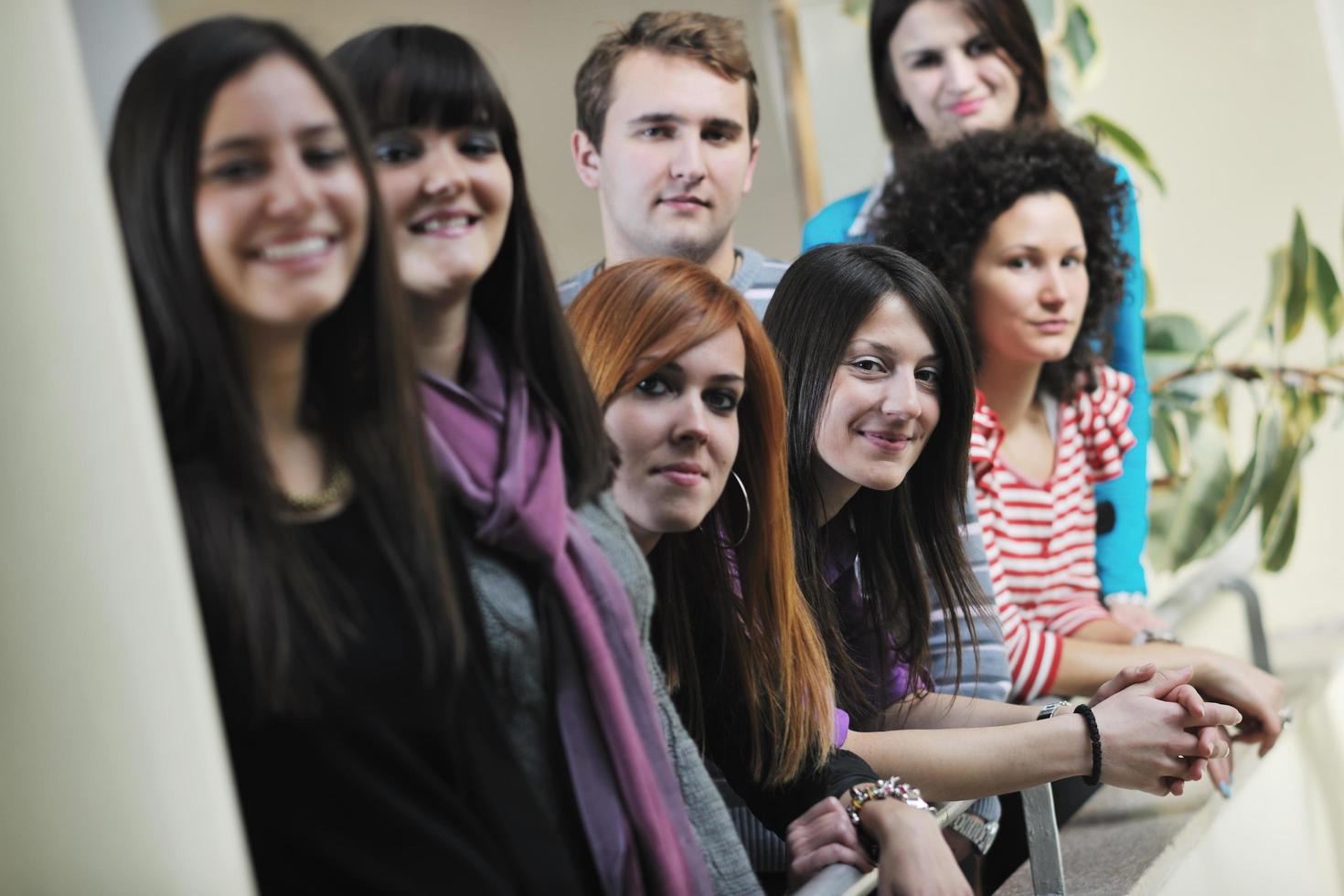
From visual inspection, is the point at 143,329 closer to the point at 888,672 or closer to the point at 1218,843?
the point at 888,672

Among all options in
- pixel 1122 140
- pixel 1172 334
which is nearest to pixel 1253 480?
pixel 1172 334

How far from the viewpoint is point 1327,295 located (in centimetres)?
257

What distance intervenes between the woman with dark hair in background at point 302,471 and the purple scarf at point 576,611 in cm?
4

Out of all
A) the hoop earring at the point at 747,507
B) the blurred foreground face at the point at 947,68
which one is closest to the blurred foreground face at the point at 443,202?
the hoop earring at the point at 747,507

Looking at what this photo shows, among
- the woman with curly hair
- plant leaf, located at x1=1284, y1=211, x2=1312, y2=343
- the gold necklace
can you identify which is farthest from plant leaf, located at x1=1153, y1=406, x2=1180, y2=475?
the gold necklace

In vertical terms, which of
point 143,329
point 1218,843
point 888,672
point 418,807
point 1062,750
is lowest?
point 1218,843

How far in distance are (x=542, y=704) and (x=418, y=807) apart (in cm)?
11

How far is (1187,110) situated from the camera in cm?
295

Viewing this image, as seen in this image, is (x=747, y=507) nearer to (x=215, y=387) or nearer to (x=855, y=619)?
(x=855, y=619)

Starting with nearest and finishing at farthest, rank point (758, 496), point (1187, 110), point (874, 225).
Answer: point (758, 496) < point (874, 225) < point (1187, 110)

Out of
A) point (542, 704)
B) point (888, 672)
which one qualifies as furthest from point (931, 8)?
point (542, 704)

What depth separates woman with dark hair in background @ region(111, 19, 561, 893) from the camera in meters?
0.74

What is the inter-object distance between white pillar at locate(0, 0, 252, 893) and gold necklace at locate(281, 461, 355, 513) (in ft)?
0.22

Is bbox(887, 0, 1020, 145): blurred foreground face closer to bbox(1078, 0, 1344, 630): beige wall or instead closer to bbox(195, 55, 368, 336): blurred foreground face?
bbox(1078, 0, 1344, 630): beige wall
